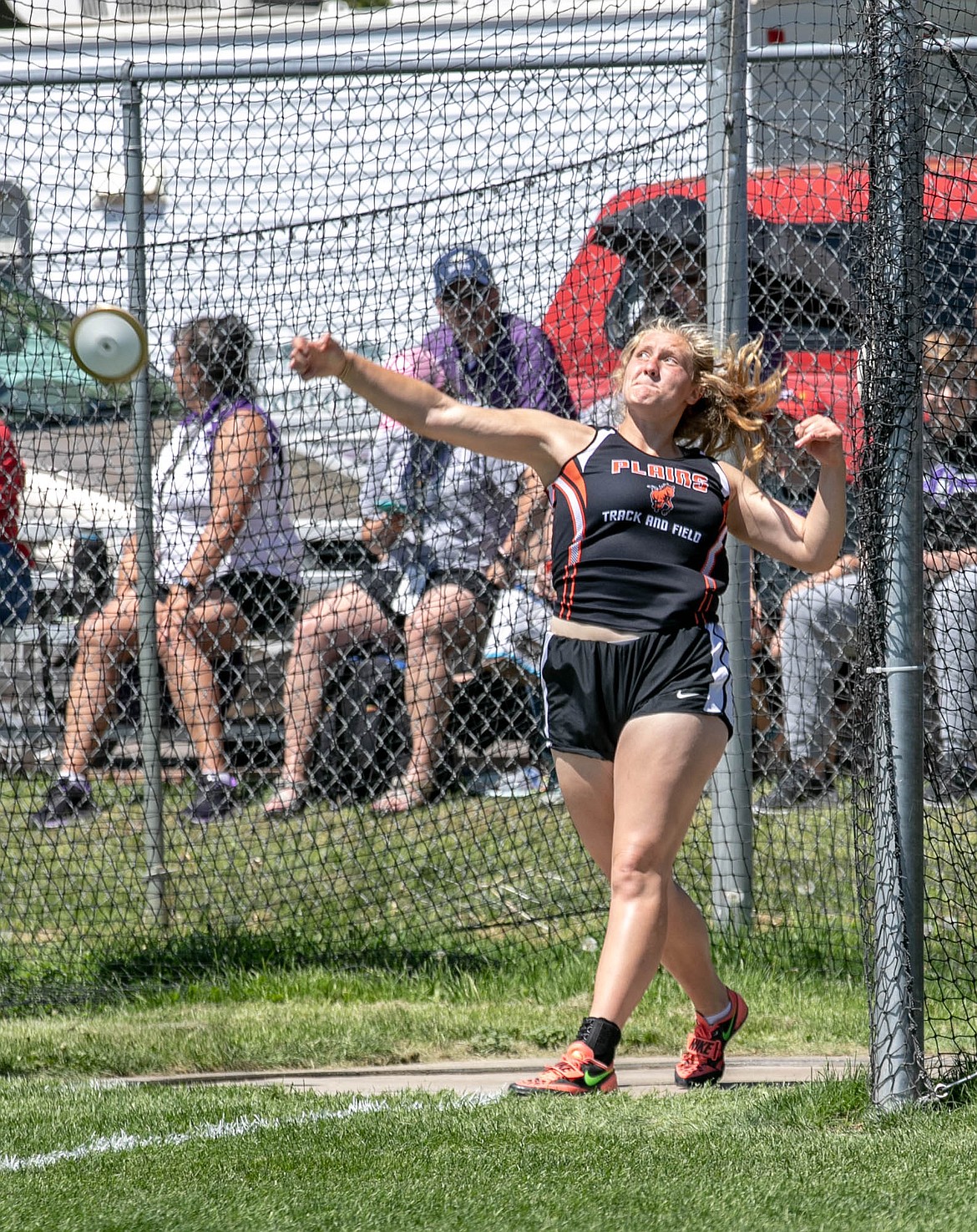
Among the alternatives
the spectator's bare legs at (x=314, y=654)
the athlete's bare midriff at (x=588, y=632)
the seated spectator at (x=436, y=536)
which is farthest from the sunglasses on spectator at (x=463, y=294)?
the athlete's bare midriff at (x=588, y=632)

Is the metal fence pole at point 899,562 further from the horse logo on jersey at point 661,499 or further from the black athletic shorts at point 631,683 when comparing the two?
the horse logo on jersey at point 661,499

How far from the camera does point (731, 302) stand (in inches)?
229

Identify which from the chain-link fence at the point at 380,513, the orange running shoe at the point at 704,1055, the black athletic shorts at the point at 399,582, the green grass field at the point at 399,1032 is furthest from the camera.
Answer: the black athletic shorts at the point at 399,582

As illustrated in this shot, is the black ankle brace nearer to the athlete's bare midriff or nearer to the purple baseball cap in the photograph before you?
the athlete's bare midriff

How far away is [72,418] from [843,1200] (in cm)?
520

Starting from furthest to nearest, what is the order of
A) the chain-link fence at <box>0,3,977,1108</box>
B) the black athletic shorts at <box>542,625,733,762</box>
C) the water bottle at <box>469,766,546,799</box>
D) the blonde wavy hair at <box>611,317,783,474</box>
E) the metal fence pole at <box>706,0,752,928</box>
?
the water bottle at <box>469,766,546,799</box> → the chain-link fence at <box>0,3,977,1108</box> → the metal fence pole at <box>706,0,752,928</box> → the blonde wavy hair at <box>611,317,783,474</box> → the black athletic shorts at <box>542,625,733,762</box>

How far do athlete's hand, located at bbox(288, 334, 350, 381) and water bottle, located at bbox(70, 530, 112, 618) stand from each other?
388 cm

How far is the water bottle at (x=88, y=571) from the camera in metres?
7.61

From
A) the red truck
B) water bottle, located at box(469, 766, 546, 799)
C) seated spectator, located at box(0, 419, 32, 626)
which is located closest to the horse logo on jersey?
the red truck

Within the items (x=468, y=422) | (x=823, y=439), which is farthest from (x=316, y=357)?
(x=823, y=439)

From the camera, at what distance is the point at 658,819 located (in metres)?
3.96

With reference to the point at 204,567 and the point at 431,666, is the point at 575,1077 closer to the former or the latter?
the point at 431,666

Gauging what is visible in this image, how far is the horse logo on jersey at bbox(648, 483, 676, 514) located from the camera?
4.12 meters

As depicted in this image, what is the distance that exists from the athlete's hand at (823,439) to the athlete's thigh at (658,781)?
2.51 feet
